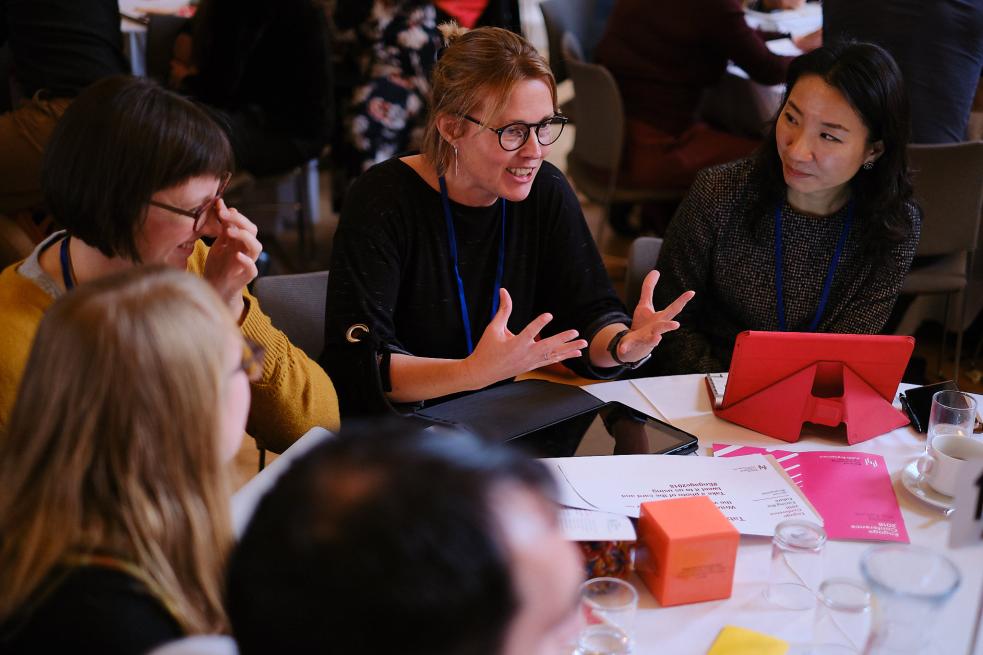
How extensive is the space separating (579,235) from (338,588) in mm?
1627

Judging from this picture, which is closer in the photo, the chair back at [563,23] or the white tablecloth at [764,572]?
the white tablecloth at [764,572]

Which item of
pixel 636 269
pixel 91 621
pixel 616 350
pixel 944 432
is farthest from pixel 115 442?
pixel 636 269

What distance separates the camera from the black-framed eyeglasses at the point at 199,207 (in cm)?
159

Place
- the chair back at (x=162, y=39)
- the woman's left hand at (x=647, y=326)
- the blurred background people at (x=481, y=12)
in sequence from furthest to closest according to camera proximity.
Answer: the blurred background people at (x=481, y=12) < the chair back at (x=162, y=39) < the woman's left hand at (x=647, y=326)

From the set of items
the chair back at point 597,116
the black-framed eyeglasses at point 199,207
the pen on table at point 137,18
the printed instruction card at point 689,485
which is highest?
the black-framed eyeglasses at point 199,207

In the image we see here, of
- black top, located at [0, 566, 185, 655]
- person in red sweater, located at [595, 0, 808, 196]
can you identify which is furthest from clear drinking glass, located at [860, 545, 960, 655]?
person in red sweater, located at [595, 0, 808, 196]

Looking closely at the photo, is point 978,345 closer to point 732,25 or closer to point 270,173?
point 732,25

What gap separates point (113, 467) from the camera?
0.94 m

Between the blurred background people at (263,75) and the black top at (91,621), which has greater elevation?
the black top at (91,621)

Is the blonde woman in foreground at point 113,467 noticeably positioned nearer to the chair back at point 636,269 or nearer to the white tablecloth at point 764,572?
the white tablecloth at point 764,572

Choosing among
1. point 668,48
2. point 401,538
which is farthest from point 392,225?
point 668,48

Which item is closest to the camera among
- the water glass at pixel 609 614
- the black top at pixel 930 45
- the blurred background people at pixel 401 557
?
the blurred background people at pixel 401 557

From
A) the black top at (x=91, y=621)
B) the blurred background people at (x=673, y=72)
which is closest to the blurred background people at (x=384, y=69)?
the blurred background people at (x=673, y=72)

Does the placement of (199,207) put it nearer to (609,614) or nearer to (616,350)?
(616,350)
